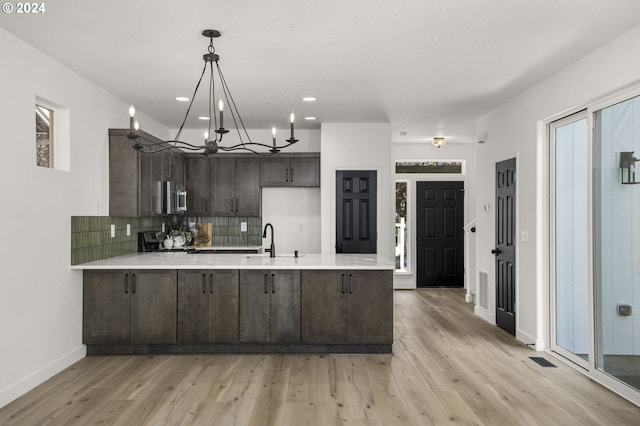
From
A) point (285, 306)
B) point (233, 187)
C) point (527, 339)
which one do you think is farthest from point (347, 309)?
point (233, 187)

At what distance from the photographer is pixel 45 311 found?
4102mm

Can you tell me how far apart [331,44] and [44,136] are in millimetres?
2604

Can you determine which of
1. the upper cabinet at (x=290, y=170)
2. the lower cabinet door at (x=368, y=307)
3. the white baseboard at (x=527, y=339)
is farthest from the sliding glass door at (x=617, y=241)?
the upper cabinet at (x=290, y=170)

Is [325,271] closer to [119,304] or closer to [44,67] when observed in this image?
[119,304]

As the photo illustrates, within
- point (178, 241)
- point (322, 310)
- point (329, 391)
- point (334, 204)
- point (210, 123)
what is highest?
point (210, 123)

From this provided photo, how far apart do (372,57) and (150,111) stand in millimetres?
3355

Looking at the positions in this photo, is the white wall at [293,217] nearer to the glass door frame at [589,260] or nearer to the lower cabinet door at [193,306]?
the lower cabinet door at [193,306]

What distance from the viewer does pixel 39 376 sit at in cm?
398

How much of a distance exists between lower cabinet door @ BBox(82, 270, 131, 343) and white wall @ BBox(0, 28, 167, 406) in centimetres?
8

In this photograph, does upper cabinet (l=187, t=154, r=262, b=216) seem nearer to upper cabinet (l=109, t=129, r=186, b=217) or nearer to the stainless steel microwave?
the stainless steel microwave

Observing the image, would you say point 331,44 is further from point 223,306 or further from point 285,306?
point 223,306

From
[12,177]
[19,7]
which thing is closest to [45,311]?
[12,177]

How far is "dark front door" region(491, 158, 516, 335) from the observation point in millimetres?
5617

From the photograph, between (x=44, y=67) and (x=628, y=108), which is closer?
(x=628, y=108)
